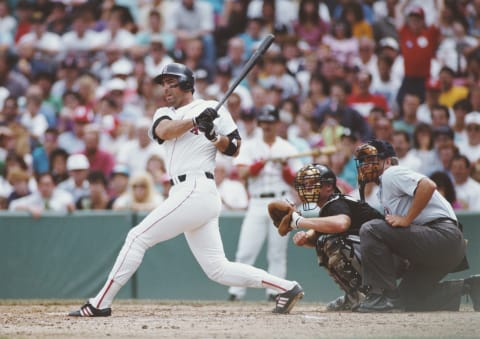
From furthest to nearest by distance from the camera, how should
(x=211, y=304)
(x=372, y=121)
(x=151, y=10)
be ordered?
(x=151, y=10) → (x=372, y=121) → (x=211, y=304)

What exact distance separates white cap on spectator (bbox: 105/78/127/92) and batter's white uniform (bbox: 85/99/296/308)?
6.77 m

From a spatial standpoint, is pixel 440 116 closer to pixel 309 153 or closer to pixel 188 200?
pixel 309 153

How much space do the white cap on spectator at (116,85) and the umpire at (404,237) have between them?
7104mm

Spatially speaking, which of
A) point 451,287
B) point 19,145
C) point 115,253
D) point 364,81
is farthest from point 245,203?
point 451,287

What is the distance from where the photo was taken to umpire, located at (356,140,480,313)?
7.34 m

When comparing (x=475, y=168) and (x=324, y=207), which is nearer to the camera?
(x=324, y=207)

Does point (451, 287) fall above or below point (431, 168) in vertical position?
below

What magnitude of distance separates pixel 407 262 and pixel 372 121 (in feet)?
15.2

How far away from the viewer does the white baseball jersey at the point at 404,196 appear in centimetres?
729

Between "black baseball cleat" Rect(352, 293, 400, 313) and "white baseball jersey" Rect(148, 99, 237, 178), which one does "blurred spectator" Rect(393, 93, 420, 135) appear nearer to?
"black baseball cleat" Rect(352, 293, 400, 313)

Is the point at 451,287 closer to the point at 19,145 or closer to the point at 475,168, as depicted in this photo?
the point at 475,168

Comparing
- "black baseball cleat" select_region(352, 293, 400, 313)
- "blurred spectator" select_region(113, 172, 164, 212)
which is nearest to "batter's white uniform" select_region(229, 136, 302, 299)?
"blurred spectator" select_region(113, 172, 164, 212)

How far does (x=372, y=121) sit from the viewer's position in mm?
12281

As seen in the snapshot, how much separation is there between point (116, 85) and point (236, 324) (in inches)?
306
